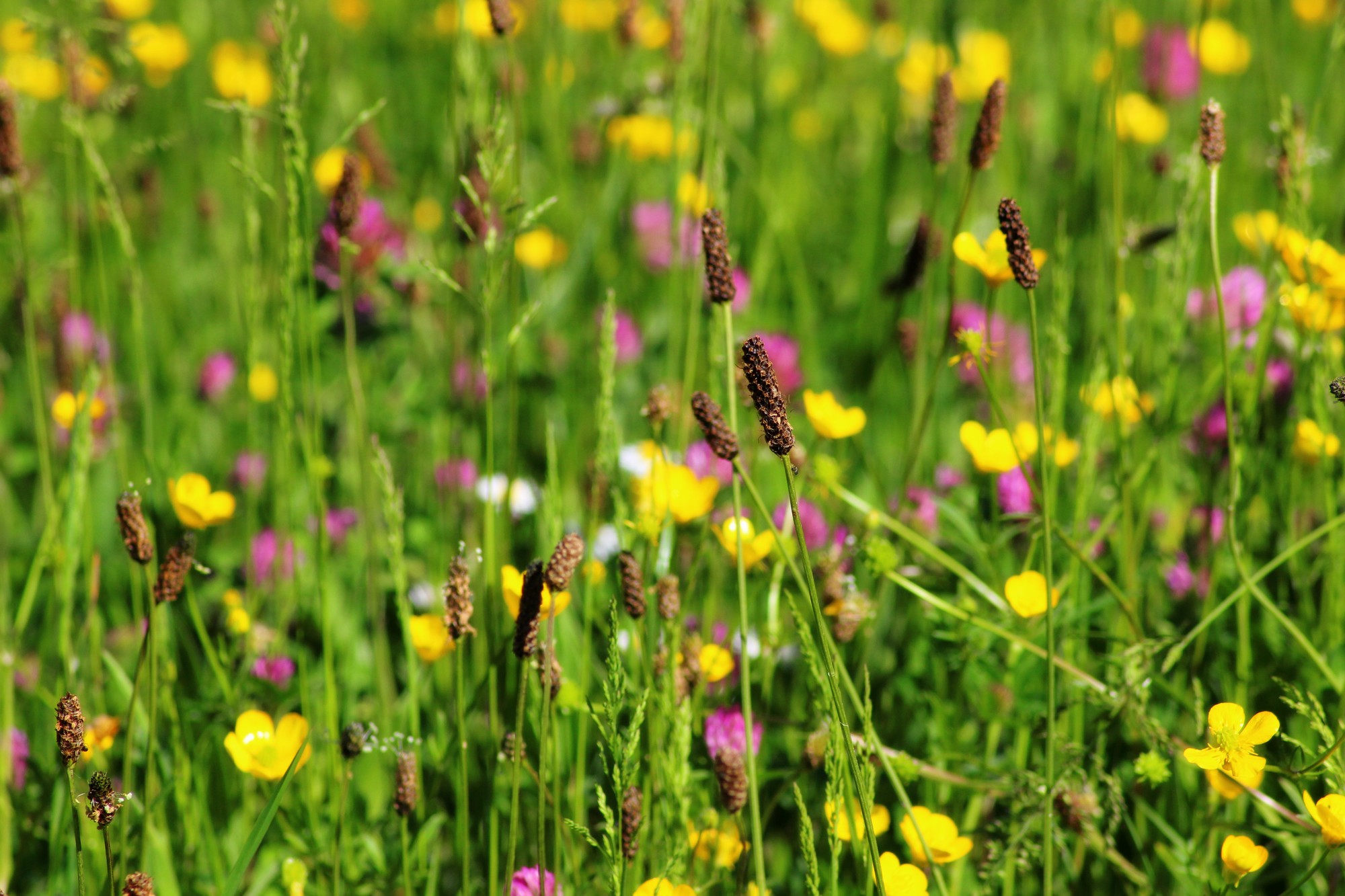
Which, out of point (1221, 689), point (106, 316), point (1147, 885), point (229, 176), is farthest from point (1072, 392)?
point (229, 176)

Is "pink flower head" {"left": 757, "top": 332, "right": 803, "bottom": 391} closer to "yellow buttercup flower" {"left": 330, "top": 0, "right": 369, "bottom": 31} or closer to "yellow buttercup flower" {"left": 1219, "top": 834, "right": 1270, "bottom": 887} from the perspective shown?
"yellow buttercup flower" {"left": 1219, "top": 834, "right": 1270, "bottom": 887}

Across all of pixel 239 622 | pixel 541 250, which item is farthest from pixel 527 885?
pixel 541 250

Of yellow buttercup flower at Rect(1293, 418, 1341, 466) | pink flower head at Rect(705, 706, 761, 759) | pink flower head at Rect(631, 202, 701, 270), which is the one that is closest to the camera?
pink flower head at Rect(705, 706, 761, 759)

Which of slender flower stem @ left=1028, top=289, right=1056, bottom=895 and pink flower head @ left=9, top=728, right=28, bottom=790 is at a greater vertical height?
slender flower stem @ left=1028, top=289, right=1056, bottom=895

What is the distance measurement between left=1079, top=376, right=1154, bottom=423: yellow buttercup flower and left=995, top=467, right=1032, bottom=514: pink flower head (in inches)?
5.7

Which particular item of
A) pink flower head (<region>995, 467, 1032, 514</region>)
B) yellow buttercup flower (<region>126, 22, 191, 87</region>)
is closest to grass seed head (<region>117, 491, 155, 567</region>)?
pink flower head (<region>995, 467, 1032, 514</region>)

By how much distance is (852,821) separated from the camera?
0.98 meters

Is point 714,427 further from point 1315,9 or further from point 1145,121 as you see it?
point 1315,9

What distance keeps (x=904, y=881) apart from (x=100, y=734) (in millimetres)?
893

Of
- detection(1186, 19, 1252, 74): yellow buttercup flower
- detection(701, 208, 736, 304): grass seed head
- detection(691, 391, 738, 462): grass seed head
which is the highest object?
detection(1186, 19, 1252, 74): yellow buttercup flower

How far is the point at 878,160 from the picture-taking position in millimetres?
2730

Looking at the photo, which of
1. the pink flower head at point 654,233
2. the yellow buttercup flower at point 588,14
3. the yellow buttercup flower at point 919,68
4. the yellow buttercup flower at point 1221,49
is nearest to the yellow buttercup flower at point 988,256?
the yellow buttercup flower at point 919,68

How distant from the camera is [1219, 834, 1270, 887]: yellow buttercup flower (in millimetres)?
988

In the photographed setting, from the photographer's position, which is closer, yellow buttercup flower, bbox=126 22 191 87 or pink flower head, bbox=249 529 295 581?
pink flower head, bbox=249 529 295 581
